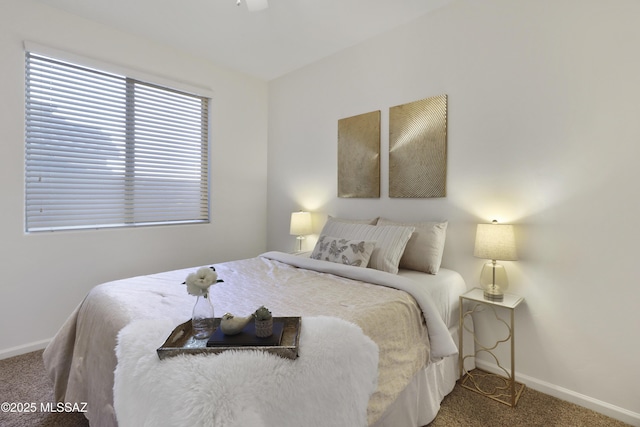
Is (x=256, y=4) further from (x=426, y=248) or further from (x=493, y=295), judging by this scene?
(x=493, y=295)

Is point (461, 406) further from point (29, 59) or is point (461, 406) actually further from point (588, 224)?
point (29, 59)

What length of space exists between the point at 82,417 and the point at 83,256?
1413mm

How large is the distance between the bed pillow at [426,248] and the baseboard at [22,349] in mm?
2980

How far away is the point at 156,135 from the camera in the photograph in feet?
10.0

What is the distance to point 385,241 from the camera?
7.27 feet

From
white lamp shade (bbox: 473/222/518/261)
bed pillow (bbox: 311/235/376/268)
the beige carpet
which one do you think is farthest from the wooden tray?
white lamp shade (bbox: 473/222/518/261)

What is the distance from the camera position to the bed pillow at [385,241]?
2135 millimetres

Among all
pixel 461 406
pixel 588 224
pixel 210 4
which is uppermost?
pixel 210 4

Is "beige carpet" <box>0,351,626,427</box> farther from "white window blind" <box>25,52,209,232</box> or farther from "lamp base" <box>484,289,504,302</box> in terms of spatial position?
"white window blind" <box>25,52,209,232</box>

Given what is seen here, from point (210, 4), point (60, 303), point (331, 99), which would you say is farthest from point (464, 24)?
point (60, 303)

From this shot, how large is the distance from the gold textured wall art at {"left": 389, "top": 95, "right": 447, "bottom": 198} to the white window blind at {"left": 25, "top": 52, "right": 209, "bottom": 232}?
2.16 m

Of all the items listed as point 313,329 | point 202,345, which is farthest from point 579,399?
point 202,345

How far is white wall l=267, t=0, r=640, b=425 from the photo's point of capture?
66.7 inches

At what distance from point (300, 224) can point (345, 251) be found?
3.60 feet
